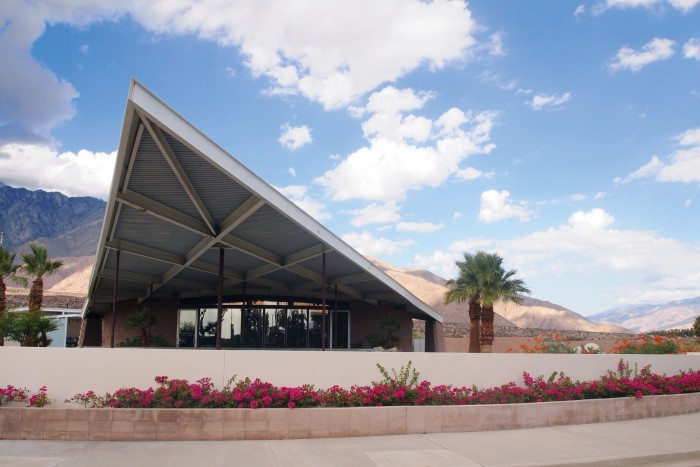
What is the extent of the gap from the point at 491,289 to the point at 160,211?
57.3 ft

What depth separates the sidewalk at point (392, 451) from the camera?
8750 mm

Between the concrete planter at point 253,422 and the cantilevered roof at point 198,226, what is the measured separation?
4945 millimetres

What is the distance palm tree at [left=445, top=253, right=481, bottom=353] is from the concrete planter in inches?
649

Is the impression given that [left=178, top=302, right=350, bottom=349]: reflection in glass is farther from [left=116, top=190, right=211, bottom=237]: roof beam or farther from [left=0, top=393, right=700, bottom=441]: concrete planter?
[left=0, top=393, right=700, bottom=441]: concrete planter

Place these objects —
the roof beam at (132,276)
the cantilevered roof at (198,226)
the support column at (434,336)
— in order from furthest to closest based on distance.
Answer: the support column at (434,336), the roof beam at (132,276), the cantilevered roof at (198,226)

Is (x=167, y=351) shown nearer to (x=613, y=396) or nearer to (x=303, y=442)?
(x=303, y=442)

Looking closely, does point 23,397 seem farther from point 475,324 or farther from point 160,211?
point 475,324

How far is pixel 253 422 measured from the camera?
10281 mm

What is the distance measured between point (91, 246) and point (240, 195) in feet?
555

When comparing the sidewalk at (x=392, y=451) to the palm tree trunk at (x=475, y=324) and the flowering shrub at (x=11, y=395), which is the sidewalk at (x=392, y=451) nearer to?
the flowering shrub at (x=11, y=395)

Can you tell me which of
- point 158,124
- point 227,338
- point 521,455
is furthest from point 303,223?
point 227,338

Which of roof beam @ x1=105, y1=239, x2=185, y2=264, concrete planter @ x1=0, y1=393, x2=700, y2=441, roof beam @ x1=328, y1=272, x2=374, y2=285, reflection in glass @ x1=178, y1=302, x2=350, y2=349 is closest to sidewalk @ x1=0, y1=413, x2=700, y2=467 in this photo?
concrete planter @ x1=0, y1=393, x2=700, y2=441

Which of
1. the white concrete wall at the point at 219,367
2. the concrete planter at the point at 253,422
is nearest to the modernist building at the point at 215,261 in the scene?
A: the white concrete wall at the point at 219,367

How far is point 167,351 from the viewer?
1118cm
